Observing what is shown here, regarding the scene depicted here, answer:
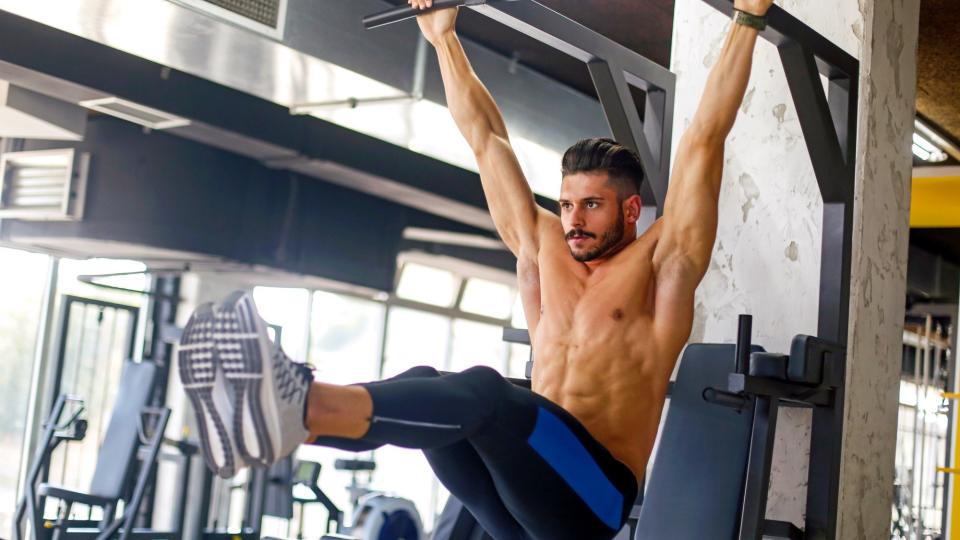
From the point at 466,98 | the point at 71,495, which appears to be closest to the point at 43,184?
the point at 71,495

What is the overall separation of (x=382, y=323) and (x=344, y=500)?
1820 mm

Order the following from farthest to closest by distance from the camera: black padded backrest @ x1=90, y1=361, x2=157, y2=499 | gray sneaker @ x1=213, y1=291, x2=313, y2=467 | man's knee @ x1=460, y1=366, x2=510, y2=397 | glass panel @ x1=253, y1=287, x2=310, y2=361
A: 1. glass panel @ x1=253, y1=287, x2=310, y2=361
2. black padded backrest @ x1=90, y1=361, x2=157, y2=499
3. man's knee @ x1=460, y1=366, x2=510, y2=397
4. gray sneaker @ x1=213, y1=291, x2=313, y2=467

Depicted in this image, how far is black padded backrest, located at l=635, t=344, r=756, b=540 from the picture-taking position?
8.34ft

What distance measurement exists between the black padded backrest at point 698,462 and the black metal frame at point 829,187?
287mm

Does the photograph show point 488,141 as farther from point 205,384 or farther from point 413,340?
point 413,340

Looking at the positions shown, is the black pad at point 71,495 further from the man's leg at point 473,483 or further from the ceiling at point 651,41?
the man's leg at point 473,483

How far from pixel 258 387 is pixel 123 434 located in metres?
4.95

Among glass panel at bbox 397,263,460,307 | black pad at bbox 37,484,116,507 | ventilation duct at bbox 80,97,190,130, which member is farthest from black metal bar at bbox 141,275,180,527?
glass panel at bbox 397,263,460,307

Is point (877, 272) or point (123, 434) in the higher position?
point (877, 272)

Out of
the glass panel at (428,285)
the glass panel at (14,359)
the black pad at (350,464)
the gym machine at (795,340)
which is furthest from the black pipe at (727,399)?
the glass panel at (428,285)

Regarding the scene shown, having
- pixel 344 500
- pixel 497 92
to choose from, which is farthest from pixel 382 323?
pixel 497 92

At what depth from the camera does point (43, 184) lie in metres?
7.01

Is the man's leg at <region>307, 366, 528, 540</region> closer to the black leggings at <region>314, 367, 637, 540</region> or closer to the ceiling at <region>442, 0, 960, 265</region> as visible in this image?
the black leggings at <region>314, 367, 637, 540</region>

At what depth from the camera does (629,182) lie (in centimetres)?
246
